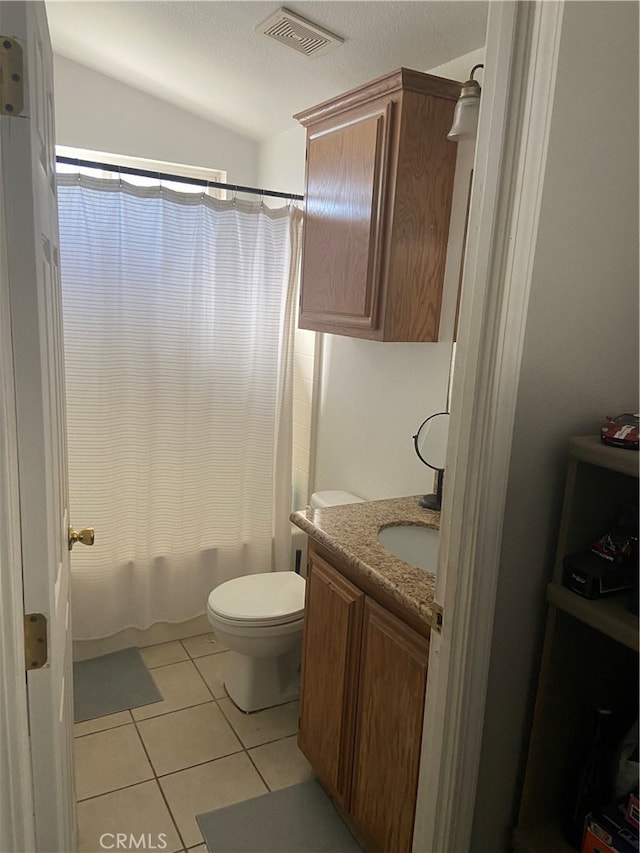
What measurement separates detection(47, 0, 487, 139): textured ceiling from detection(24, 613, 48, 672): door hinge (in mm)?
1737

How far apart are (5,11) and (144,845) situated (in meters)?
1.99

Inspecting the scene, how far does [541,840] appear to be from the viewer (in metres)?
1.19

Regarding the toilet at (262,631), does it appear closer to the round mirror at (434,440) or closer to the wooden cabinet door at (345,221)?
the round mirror at (434,440)

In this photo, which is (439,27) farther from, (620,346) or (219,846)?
(219,846)

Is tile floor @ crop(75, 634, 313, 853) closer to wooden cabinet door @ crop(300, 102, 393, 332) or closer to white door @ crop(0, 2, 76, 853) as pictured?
white door @ crop(0, 2, 76, 853)

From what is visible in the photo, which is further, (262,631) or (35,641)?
(262,631)

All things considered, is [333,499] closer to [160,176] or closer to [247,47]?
[160,176]

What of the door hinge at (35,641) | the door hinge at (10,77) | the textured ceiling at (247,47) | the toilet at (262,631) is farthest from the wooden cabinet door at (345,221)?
the door hinge at (35,641)

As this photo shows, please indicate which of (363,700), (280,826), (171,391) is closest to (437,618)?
(363,700)

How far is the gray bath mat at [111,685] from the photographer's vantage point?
2307 mm

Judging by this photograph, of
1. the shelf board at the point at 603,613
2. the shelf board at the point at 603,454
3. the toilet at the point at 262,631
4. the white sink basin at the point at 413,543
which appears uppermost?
the shelf board at the point at 603,454

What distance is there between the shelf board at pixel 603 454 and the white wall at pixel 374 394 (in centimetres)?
106

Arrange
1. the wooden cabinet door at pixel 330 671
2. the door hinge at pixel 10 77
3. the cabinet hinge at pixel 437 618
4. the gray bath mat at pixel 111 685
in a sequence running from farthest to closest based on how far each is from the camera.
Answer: the gray bath mat at pixel 111 685, the wooden cabinet door at pixel 330 671, the cabinet hinge at pixel 437 618, the door hinge at pixel 10 77

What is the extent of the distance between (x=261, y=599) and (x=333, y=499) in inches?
19.5
